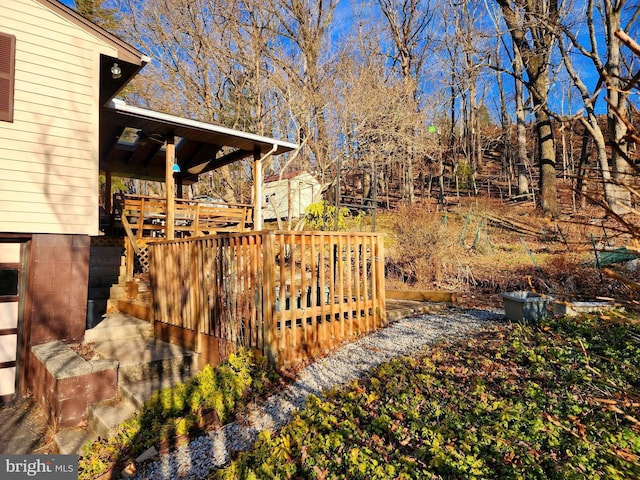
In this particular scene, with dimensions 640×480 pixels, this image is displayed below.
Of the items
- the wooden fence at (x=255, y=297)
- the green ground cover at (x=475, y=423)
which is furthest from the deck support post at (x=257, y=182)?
the green ground cover at (x=475, y=423)

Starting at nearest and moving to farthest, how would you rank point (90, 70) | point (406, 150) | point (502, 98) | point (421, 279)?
point (90, 70) → point (421, 279) → point (406, 150) → point (502, 98)

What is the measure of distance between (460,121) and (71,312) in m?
33.0

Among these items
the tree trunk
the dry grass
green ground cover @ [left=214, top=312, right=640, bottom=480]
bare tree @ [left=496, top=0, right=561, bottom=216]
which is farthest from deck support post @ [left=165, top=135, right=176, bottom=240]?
the tree trunk

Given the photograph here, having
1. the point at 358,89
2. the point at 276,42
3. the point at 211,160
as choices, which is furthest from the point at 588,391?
the point at 276,42

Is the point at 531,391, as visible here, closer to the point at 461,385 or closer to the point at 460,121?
the point at 461,385

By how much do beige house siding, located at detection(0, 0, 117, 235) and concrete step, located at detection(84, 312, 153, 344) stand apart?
4.80ft

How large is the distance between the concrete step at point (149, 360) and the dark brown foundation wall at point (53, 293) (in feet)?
1.73

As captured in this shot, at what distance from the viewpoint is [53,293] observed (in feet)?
16.8

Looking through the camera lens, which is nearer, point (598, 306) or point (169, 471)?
point (169, 471)

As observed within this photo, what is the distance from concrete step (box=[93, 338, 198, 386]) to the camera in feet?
14.6

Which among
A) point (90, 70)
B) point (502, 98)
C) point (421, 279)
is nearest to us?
point (90, 70)

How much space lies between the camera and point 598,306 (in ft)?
17.4

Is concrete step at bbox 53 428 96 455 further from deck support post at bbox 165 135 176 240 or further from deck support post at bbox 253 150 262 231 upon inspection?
deck support post at bbox 253 150 262 231

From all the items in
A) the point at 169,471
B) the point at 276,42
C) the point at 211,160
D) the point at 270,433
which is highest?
the point at 276,42
